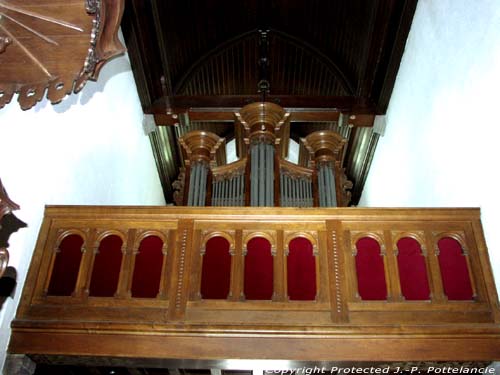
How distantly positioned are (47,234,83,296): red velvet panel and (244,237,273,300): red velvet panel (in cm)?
131

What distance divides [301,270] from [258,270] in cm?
33

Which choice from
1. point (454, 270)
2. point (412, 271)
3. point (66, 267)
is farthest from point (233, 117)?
point (454, 270)

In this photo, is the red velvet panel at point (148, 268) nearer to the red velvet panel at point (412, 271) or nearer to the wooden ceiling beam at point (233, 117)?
the red velvet panel at point (412, 271)

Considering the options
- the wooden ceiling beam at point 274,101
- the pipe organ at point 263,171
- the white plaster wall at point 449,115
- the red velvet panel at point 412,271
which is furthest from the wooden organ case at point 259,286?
the wooden ceiling beam at point 274,101

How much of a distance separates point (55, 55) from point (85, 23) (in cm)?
25

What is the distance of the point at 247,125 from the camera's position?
7121 millimetres

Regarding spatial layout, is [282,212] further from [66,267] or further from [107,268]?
[66,267]

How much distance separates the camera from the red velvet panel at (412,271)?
13.1 feet

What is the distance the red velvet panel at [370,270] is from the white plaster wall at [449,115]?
31.7 inches

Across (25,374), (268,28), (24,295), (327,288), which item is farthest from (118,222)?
(268,28)

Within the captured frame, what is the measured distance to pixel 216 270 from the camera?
412 cm

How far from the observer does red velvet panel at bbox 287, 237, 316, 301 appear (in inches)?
157

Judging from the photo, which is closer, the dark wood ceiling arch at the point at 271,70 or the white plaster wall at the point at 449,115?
the white plaster wall at the point at 449,115

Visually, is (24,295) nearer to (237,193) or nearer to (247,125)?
(237,193)
